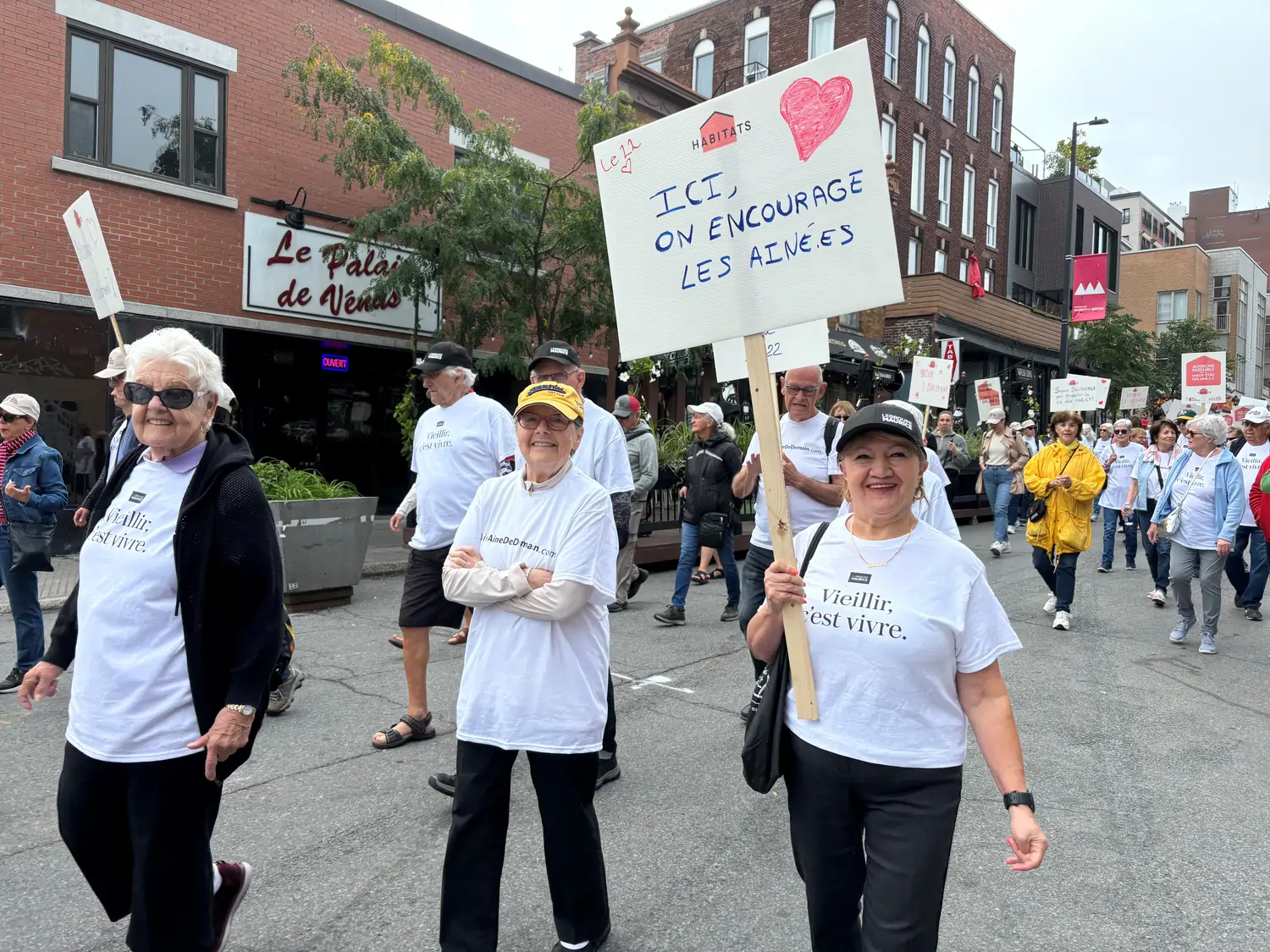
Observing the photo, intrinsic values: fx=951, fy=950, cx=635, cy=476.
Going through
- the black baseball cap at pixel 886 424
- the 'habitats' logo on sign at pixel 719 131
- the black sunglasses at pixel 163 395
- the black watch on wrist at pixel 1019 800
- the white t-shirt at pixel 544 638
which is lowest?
the black watch on wrist at pixel 1019 800

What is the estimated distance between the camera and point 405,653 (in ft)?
15.1

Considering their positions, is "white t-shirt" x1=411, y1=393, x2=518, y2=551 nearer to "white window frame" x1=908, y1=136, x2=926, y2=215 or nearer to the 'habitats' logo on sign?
the 'habitats' logo on sign

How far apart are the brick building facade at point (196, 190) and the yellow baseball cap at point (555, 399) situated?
1012 cm

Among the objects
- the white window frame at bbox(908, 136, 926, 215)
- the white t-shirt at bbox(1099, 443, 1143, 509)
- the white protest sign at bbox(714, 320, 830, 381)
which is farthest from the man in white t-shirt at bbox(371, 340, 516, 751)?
the white window frame at bbox(908, 136, 926, 215)

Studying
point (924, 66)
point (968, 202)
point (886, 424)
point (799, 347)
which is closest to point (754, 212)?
point (886, 424)

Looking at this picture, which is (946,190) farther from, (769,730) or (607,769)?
(769,730)

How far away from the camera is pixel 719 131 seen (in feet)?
8.85

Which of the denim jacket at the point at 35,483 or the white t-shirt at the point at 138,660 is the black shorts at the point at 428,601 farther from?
the denim jacket at the point at 35,483

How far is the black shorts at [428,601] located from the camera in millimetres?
4578

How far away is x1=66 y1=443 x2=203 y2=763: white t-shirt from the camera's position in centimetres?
233

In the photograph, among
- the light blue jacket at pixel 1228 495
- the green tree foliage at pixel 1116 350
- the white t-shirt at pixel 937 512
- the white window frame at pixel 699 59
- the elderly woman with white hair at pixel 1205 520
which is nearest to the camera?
the white t-shirt at pixel 937 512

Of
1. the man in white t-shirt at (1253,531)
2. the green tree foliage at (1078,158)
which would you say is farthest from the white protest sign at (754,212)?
the green tree foliage at (1078,158)

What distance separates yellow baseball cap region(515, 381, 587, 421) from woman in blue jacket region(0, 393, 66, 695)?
12.9ft

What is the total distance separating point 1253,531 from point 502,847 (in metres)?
8.66
